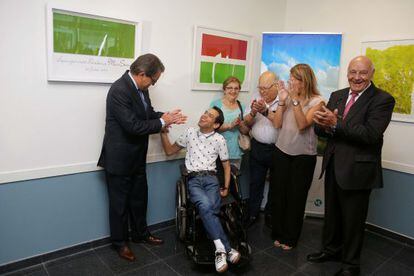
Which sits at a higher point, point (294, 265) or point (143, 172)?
point (143, 172)

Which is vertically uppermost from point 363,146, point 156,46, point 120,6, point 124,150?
point 120,6

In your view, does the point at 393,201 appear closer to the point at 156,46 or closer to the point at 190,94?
the point at 190,94

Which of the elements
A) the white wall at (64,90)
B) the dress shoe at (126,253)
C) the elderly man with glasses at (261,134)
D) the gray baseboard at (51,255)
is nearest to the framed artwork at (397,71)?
the elderly man with glasses at (261,134)

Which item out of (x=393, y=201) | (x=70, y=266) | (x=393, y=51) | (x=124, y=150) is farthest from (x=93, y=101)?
(x=393, y=201)

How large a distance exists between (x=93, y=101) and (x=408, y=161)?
9.03 feet

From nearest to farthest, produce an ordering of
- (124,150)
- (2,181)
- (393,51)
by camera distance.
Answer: (2,181) → (124,150) → (393,51)

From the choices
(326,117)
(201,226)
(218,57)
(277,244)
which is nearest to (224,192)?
(201,226)

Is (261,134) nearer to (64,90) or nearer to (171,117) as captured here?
(171,117)

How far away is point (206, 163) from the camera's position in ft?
8.69

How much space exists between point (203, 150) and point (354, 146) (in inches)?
44.4

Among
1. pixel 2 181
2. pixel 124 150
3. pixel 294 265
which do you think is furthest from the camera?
pixel 294 265

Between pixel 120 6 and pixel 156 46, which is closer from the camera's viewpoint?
pixel 120 6

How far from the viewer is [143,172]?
8.60ft

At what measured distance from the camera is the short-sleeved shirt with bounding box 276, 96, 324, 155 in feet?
8.28
